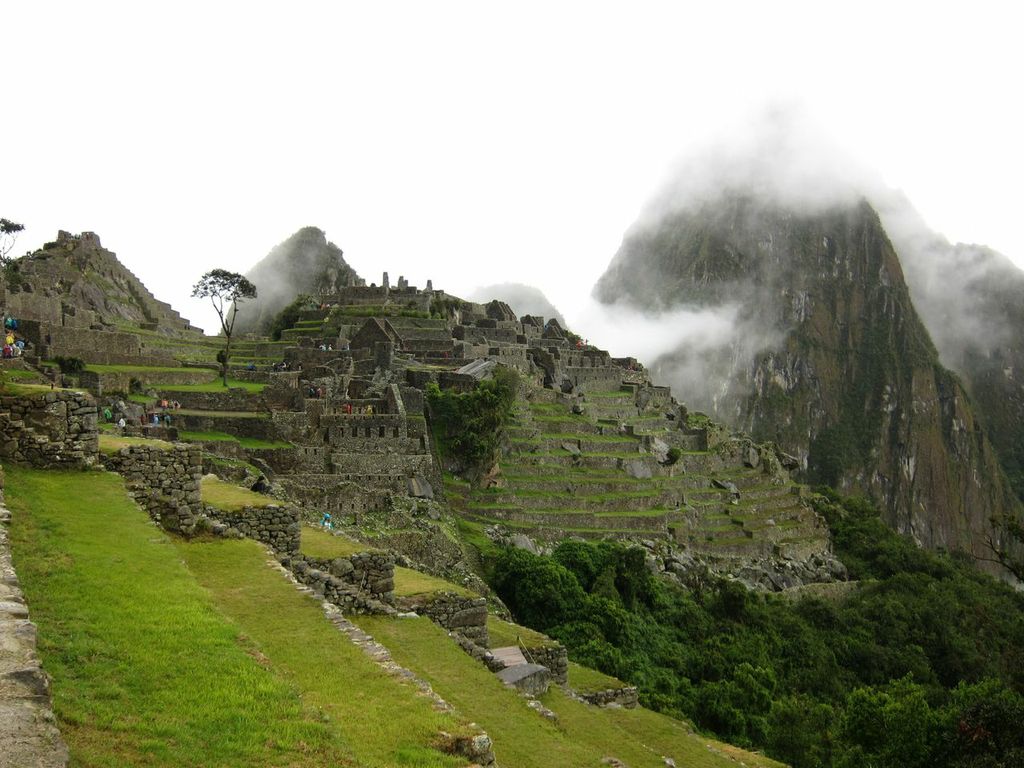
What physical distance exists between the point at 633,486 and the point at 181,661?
A: 127 feet

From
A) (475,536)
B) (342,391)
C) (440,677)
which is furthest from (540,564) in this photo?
(440,677)

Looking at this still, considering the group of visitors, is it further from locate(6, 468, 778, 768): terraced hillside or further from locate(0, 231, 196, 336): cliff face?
locate(6, 468, 778, 768): terraced hillside

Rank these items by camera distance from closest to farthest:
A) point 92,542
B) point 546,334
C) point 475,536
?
1. point 92,542
2. point 475,536
3. point 546,334

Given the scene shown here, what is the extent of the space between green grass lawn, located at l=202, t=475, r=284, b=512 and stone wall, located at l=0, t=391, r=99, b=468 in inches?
72.7

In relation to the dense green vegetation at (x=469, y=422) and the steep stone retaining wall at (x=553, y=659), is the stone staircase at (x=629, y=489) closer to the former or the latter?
the dense green vegetation at (x=469, y=422)

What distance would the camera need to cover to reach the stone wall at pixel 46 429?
33.3 feet

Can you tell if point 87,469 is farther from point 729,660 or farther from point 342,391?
point 729,660

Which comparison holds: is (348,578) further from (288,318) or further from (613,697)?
(288,318)

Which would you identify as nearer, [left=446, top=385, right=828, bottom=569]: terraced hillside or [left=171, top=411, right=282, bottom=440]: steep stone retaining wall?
[left=171, top=411, right=282, bottom=440]: steep stone retaining wall

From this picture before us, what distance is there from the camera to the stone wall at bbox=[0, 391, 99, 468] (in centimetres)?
1014

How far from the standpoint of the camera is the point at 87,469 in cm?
1040

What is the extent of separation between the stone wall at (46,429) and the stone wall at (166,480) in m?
0.47

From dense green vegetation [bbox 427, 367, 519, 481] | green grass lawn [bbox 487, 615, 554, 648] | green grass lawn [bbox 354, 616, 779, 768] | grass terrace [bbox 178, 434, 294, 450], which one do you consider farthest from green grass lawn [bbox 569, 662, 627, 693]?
dense green vegetation [bbox 427, 367, 519, 481]

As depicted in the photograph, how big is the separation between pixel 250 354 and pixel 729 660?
2982 cm
